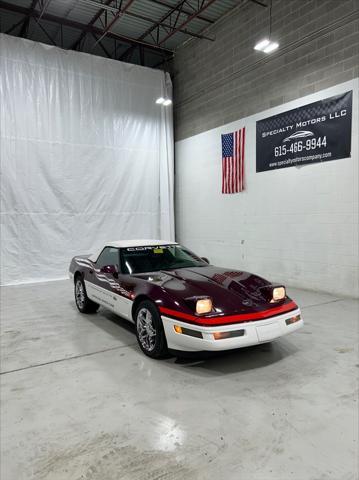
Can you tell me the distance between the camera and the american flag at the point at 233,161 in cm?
785

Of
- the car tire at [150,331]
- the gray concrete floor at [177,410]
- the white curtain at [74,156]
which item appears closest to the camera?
the gray concrete floor at [177,410]

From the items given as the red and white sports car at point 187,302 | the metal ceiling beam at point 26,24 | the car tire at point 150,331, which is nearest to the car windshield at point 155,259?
the red and white sports car at point 187,302

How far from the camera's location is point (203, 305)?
287 cm

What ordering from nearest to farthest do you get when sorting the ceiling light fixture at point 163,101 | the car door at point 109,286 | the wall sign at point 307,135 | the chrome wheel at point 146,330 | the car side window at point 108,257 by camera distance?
the chrome wheel at point 146,330, the car door at point 109,286, the car side window at point 108,257, the wall sign at point 307,135, the ceiling light fixture at point 163,101

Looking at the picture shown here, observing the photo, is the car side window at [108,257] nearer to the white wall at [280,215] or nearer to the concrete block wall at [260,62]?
Result: the white wall at [280,215]

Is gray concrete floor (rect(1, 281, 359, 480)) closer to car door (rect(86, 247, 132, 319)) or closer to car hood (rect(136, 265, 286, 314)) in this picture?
car door (rect(86, 247, 132, 319))

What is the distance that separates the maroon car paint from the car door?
1cm

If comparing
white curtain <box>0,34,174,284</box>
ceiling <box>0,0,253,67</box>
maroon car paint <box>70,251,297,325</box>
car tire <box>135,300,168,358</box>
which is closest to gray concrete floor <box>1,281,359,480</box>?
car tire <box>135,300,168,358</box>

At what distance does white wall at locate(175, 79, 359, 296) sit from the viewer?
582cm

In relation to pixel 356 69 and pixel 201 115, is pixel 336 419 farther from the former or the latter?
pixel 201 115

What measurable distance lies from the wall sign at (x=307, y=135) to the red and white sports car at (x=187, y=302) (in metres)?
3.35

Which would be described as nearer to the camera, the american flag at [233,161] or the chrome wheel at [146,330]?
the chrome wheel at [146,330]

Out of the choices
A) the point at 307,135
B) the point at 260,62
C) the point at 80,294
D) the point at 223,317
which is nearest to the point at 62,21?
the point at 260,62

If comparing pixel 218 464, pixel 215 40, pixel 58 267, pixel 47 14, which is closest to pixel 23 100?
pixel 47 14
